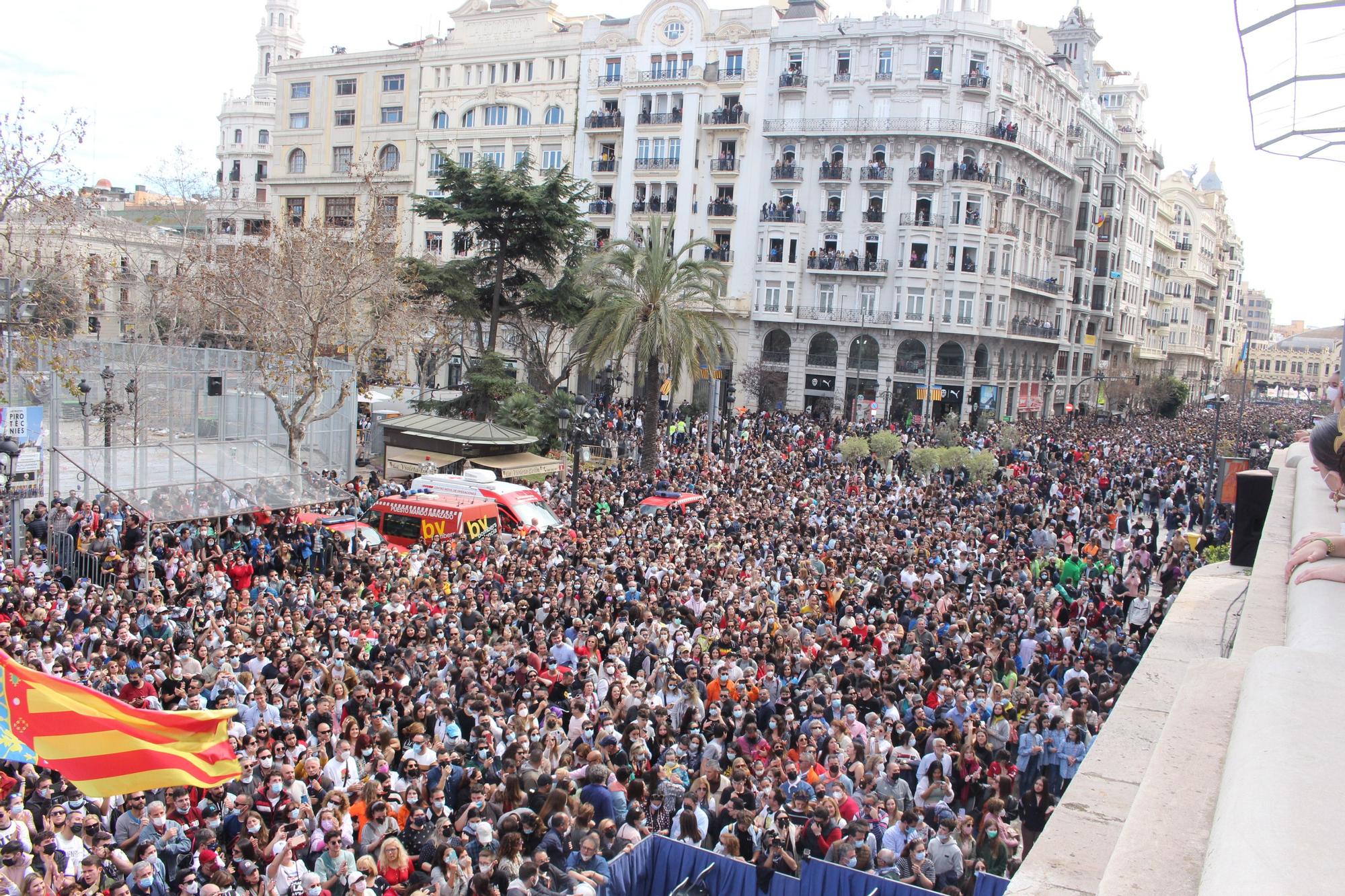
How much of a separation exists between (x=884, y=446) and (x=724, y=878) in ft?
82.5

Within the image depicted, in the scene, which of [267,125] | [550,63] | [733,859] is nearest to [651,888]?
[733,859]

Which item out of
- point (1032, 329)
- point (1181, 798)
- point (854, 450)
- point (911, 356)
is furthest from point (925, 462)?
point (1181, 798)

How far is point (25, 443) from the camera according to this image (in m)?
17.7

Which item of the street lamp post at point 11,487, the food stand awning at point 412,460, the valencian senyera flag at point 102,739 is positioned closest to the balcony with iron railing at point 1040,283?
the food stand awning at point 412,460

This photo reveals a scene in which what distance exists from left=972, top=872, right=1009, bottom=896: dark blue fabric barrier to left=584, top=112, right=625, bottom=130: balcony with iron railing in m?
51.4

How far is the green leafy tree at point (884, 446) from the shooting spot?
3259 cm

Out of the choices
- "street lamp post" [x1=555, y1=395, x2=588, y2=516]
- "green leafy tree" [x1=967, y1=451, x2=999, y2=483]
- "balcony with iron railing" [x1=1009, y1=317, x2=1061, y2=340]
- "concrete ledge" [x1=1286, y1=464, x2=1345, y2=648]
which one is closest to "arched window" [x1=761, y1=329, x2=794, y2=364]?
"balcony with iron railing" [x1=1009, y1=317, x2=1061, y2=340]

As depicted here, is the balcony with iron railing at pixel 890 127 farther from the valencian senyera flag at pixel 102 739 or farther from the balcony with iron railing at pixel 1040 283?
the valencian senyera flag at pixel 102 739

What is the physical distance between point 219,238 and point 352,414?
102ft

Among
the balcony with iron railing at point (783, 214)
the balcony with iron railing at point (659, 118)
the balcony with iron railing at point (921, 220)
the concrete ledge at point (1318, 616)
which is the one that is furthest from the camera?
the balcony with iron railing at point (659, 118)

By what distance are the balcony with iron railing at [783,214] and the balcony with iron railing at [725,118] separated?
4.35 meters

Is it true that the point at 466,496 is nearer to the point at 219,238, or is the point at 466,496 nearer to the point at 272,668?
the point at 272,668

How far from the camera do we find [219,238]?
56.7 metres

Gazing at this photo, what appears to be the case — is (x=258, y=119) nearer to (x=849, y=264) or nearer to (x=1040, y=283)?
(x=849, y=264)
